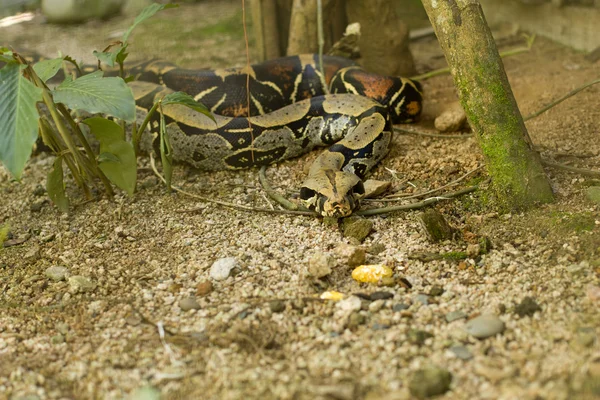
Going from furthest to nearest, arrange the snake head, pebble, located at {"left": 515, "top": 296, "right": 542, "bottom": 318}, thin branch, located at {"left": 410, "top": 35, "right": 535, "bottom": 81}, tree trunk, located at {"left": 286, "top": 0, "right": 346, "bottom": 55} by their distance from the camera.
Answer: thin branch, located at {"left": 410, "top": 35, "right": 535, "bottom": 81}, tree trunk, located at {"left": 286, "top": 0, "right": 346, "bottom": 55}, the snake head, pebble, located at {"left": 515, "top": 296, "right": 542, "bottom": 318}

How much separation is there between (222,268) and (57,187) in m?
1.72

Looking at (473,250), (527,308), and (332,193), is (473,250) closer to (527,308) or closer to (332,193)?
(527,308)

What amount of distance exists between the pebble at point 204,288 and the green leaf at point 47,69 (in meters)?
1.76

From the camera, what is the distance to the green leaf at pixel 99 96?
3.37 metres

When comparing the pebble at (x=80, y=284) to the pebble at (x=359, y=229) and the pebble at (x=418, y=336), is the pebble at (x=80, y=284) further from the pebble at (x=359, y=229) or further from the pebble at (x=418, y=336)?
the pebble at (x=418, y=336)

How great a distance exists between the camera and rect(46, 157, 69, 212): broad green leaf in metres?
4.39

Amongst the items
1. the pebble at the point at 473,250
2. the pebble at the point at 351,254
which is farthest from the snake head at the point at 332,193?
the pebble at the point at 473,250

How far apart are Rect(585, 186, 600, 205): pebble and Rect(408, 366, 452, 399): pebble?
1912mm

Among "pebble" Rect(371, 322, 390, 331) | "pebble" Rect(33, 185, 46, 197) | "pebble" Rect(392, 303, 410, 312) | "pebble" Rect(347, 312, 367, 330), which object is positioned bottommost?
"pebble" Rect(392, 303, 410, 312)

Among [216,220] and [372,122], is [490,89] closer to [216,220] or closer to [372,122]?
[372,122]

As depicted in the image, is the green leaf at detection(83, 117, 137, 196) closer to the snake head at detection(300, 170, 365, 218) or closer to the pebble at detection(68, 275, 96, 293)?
the pebble at detection(68, 275, 96, 293)

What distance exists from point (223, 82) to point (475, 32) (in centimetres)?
319

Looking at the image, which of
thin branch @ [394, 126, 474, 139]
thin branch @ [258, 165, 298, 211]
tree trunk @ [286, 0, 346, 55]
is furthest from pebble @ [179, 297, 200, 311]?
tree trunk @ [286, 0, 346, 55]

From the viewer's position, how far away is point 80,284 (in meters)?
3.58
